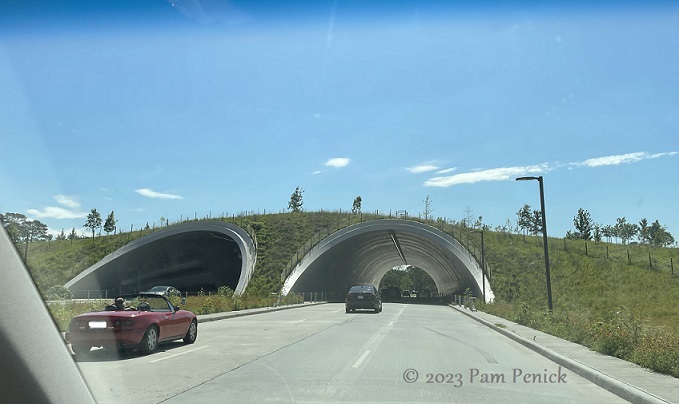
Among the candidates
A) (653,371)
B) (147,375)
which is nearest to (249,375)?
(147,375)

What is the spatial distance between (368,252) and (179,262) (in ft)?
78.8

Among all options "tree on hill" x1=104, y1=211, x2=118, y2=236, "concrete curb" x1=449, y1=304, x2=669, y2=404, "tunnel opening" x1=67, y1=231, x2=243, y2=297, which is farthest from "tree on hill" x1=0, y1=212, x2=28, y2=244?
"tree on hill" x1=104, y1=211, x2=118, y2=236

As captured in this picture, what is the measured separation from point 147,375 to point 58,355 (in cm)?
551

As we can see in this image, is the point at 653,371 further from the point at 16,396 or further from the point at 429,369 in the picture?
Answer: the point at 16,396

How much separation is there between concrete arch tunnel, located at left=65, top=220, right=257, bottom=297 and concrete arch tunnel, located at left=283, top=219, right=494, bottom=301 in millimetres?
6570

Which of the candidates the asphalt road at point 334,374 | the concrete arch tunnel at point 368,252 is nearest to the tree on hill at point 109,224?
the concrete arch tunnel at point 368,252

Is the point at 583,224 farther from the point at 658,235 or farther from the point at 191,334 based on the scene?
the point at 191,334

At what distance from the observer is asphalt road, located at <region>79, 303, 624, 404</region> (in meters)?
8.04

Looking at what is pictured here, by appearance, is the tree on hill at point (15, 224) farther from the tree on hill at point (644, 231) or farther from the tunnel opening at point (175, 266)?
the tree on hill at point (644, 231)

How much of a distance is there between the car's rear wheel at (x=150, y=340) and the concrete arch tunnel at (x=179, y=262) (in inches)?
1654

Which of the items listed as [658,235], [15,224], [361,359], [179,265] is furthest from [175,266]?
[658,235]

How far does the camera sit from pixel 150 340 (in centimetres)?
1229

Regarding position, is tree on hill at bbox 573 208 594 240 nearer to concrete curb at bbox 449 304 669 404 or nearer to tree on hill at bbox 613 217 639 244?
tree on hill at bbox 613 217 639 244

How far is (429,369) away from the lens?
35.2 ft
